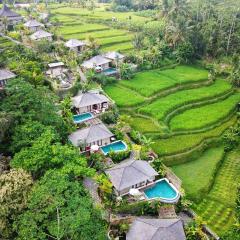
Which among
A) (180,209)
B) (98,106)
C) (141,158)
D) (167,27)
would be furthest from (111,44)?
(180,209)

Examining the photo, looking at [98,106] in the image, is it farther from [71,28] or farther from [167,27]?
[71,28]

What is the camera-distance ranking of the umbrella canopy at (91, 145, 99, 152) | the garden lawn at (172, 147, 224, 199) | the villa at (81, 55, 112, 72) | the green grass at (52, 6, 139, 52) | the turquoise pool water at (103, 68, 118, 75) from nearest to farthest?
the garden lawn at (172, 147, 224, 199), the umbrella canopy at (91, 145, 99, 152), the villa at (81, 55, 112, 72), the turquoise pool water at (103, 68, 118, 75), the green grass at (52, 6, 139, 52)

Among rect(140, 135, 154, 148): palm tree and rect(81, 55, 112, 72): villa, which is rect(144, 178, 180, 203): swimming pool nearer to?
rect(140, 135, 154, 148): palm tree

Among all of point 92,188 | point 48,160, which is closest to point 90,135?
point 92,188

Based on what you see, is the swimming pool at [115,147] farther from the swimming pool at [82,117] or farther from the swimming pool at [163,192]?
the swimming pool at [163,192]

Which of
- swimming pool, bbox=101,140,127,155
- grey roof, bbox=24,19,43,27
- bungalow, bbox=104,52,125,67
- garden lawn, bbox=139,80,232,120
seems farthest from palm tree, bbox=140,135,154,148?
grey roof, bbox=24,19,43,27

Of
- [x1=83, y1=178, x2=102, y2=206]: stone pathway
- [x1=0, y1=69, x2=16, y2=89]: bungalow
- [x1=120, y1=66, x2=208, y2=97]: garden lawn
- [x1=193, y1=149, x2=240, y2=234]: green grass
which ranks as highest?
[x1=0, y1=69, x2=16, y2=89]: bungalow

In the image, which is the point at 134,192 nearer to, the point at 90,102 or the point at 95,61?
the point at 90,102
